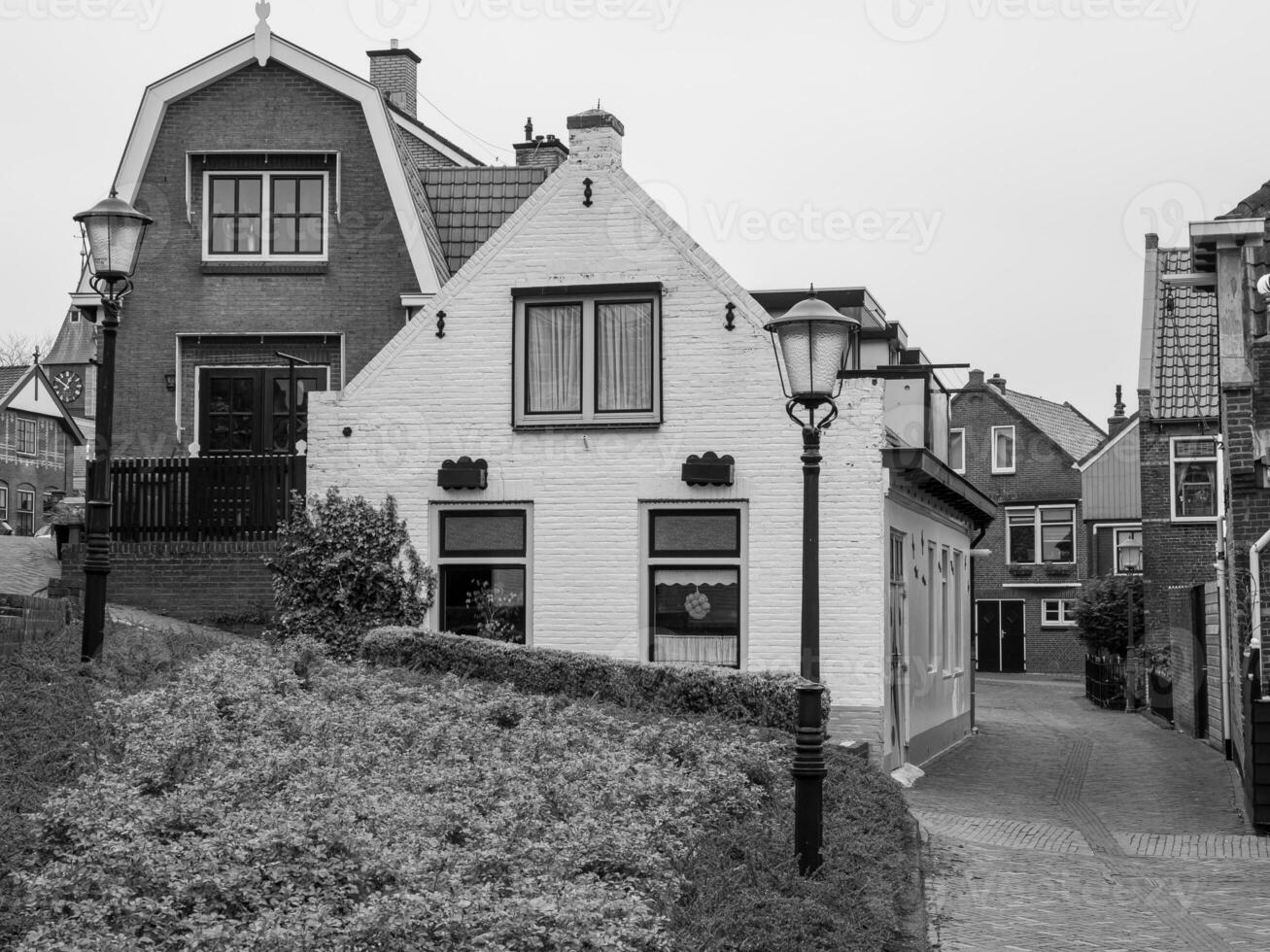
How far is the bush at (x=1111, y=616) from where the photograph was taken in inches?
1503

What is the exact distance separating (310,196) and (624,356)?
26.0ft

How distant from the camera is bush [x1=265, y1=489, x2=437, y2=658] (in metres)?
18.2

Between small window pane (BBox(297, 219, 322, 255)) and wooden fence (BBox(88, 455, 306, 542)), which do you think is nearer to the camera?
wooden fence (BBox(88, 455, 306, 542))

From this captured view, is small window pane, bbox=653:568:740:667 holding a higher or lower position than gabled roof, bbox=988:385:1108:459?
lower

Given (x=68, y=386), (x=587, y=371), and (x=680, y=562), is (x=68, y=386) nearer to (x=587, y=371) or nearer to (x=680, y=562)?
(x=587, y=371)

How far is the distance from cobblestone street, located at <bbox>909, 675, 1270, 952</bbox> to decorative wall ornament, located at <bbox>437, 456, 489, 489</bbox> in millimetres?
6133

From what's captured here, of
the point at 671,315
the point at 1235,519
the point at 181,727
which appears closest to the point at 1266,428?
the point at 1235,519

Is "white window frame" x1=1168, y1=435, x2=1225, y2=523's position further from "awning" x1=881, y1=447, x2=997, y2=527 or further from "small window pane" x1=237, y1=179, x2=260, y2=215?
"small window pane" x1=237, y1=179, x2=260, y2=215

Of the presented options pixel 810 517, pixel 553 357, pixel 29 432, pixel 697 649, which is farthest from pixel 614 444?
pixel 29 432

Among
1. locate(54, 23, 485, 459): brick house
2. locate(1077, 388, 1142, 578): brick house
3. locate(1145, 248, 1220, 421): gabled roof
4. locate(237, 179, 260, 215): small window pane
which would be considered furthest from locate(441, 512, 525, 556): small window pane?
locate(1077, 388, 1142, 578): brick house

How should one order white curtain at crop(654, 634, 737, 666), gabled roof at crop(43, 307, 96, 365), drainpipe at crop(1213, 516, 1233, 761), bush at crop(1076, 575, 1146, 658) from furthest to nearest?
gabled roof at crop(43, 307, 96, 365), bush at crop(1076, 575, 1146, 658), drainpipe at crop(1213, 516, 1233, 761), white curtain at crop(654, 634, 737, 666)

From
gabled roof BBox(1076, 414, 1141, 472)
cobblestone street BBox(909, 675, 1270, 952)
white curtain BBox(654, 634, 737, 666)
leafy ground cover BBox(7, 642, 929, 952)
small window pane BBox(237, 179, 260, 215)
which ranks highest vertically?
small window pane BBox(237, 179, 260, 215)

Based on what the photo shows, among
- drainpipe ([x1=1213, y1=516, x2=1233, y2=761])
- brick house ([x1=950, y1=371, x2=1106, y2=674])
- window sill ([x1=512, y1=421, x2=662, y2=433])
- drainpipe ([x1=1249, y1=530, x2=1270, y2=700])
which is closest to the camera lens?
drainpipe ([x1=1249, y1=530, x2=1270, y2=700])

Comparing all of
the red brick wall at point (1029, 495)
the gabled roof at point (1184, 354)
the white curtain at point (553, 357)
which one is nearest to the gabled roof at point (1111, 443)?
the red brick wall at point (1029, 495)
